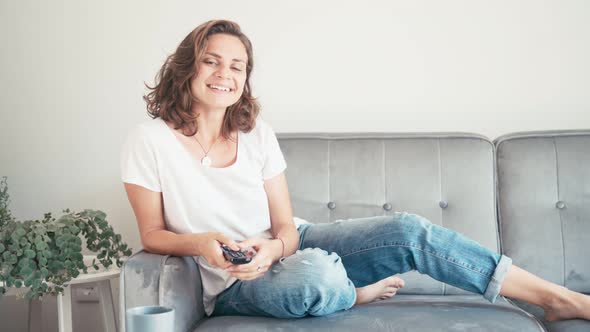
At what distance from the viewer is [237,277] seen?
1498 mm

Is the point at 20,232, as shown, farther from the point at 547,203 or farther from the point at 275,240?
the point at 547,203

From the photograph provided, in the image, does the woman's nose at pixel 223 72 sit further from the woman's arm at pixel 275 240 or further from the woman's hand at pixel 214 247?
the woman's hand at pixel 214 247

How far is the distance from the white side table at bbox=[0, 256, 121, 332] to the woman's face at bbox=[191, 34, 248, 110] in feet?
2.05

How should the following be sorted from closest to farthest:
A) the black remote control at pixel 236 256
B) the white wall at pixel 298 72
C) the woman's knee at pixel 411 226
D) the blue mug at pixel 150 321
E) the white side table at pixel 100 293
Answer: the blue mug at pixel 150 321 < the black remote control at pixel 236 256 < the woman's knee at pixel 411 226 < the white side table at pixel 100 293 < the white wall at pixel 298 72

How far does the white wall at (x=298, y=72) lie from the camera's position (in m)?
2.37

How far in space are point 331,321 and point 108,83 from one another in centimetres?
141

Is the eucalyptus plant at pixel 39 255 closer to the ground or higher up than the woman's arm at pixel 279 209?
closer to the ground

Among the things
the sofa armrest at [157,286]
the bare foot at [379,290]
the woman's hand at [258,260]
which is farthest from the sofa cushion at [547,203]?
the sofa armrest at [157,286]

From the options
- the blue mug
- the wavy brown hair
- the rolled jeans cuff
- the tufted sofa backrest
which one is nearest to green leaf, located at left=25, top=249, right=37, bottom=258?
the wavy brown hair

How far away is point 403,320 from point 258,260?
14.1 inches

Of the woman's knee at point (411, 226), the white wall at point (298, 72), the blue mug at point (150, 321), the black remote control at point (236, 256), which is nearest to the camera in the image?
the blue mug at point (150, 321)

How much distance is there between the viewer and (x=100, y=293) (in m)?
2.13

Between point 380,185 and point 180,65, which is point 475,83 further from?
point 180,65

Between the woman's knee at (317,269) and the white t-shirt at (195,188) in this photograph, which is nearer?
the woman's knee at (317,269)
